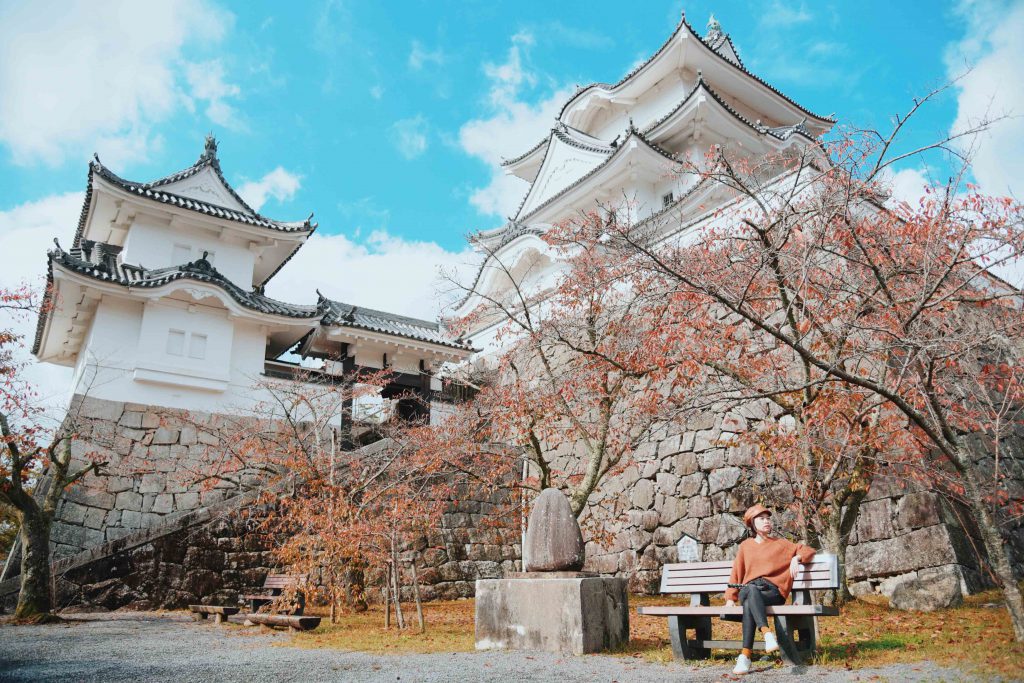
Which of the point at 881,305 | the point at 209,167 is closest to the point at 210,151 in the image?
the point at 209,167

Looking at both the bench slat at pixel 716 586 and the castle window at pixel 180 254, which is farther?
the castle window at pixel 180 254

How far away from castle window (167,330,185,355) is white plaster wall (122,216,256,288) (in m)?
2.29

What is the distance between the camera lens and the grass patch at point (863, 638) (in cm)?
464

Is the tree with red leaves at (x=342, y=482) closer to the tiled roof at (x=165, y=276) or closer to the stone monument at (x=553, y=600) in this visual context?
the tiled roof at (x=165, y=276)

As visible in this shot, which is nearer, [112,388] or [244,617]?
[244,617]

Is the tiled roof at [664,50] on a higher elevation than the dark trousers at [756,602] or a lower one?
higher

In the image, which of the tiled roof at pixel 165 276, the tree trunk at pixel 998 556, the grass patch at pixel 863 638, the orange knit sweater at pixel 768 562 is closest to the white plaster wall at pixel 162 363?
the tiled roof at pixel 165 276

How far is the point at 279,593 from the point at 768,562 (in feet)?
21.7

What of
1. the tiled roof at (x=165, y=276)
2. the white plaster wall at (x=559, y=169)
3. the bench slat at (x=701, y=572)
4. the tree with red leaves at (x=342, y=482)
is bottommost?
the bench slat at (x=701, y=572)

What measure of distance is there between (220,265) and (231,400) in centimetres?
405

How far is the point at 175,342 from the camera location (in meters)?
13.6

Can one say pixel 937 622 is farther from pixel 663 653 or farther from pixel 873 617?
pixel 663 653

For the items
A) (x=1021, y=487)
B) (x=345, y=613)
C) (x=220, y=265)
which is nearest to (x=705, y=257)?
(x=1021, y=487)

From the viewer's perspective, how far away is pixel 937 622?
6535 millimetres
